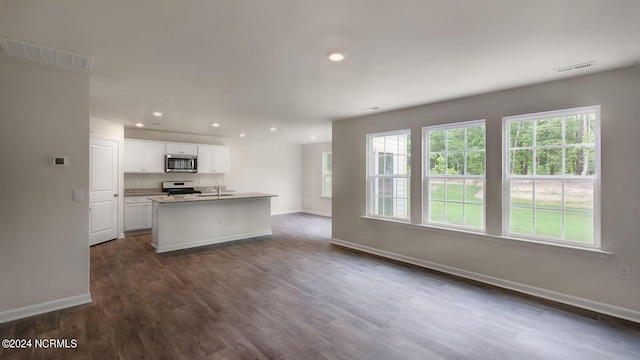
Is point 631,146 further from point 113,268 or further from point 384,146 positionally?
point 113,268

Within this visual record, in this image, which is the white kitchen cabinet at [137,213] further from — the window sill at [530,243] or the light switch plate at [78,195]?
the window sill at [530,243]

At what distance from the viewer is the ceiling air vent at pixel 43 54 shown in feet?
7.97

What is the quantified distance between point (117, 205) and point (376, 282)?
217 inches

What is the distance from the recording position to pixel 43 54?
2.61 meters

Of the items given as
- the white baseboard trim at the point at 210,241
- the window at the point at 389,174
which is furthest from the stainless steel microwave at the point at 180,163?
the window at the point at 389,174

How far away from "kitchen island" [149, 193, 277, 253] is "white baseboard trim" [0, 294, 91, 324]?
202 cm

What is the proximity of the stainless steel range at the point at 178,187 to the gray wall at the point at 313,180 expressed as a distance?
3606 millimetres

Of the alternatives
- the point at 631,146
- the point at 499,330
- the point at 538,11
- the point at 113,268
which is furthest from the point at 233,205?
the point at 631,146

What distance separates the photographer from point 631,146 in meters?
2.84

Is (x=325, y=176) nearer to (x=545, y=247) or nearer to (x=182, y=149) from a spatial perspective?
(x=182, y=149)

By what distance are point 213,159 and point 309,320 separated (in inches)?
237

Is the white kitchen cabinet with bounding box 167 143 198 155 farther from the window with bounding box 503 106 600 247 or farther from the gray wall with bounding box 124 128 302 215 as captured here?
the window with bounding box 503 106 600 247

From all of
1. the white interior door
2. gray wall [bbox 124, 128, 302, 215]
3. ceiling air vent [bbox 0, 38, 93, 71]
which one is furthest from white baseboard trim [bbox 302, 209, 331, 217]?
ceiling air vent [bbox 0, 38, 93, 71]

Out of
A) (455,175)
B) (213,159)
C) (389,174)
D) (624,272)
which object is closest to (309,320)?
(455,175)
